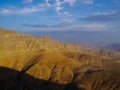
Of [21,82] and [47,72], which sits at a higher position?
[47,72]

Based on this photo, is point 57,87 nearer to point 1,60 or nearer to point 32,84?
point 32,84

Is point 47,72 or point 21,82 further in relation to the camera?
point 47,72

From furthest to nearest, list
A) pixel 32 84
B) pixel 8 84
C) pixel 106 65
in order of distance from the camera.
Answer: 1. pixel 106 65
2. pixel 32 84
3. pixel 8 84

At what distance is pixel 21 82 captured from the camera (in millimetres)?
Answer: 147250

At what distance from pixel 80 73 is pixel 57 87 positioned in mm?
25216

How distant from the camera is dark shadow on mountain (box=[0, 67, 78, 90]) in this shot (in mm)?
132875

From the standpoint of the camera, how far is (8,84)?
13300 cm

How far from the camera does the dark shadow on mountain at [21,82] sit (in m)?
133

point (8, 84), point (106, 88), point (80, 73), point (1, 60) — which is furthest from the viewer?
point (1, 60)

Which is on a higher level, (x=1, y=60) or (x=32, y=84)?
(x=1, y=60)

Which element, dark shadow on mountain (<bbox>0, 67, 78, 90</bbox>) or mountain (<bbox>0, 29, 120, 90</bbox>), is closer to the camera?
mountain (<bbox>0, 29, 120, 90</bbox>)

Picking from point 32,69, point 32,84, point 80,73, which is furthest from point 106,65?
point 32,84

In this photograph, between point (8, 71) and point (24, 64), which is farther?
point (24, 64)

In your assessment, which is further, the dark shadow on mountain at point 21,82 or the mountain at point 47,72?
the dark shadow on mountain at point 21,82
